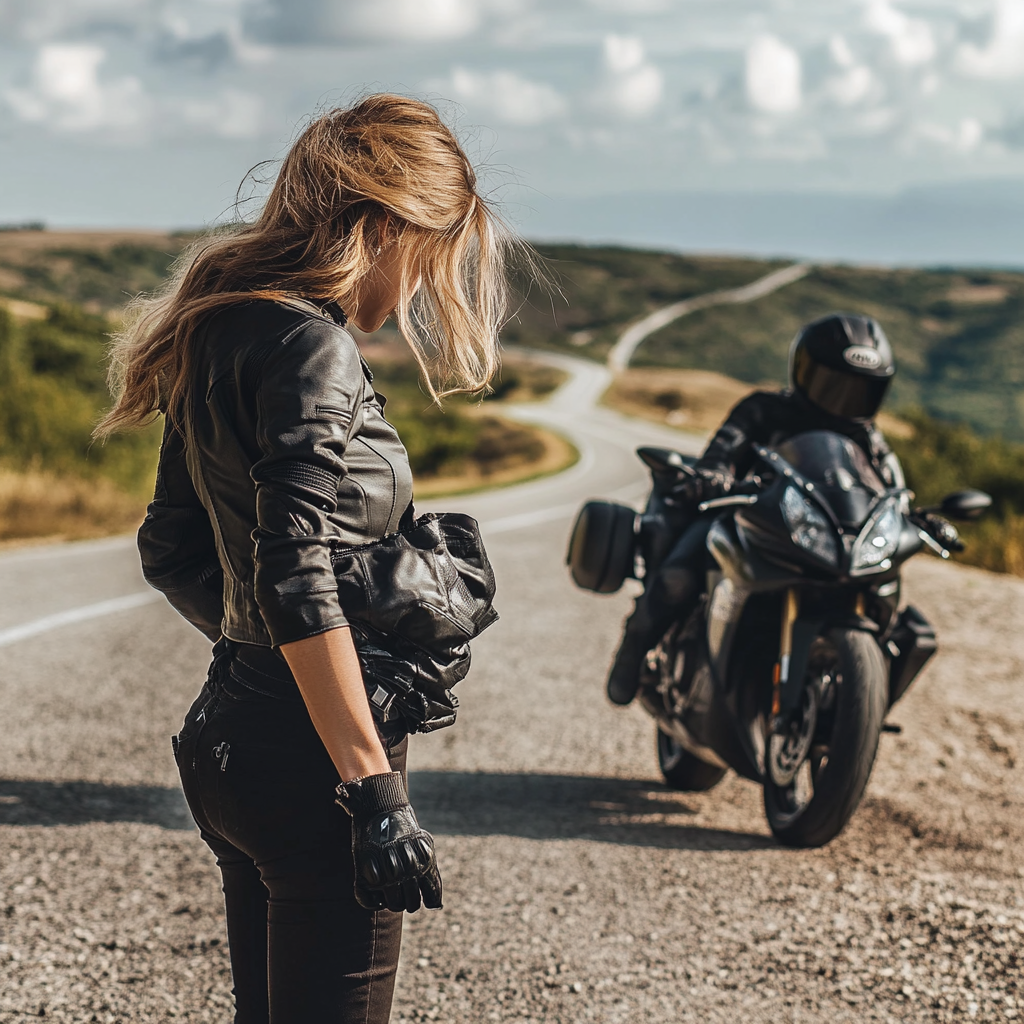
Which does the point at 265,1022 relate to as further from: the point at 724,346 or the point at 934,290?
the point at 934,290

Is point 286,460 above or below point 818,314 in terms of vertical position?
above

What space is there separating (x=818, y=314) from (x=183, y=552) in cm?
14505

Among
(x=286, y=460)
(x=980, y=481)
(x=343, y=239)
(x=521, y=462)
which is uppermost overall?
(x=343, y=239)

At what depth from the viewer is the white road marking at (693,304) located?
11556cm

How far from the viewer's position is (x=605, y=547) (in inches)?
202

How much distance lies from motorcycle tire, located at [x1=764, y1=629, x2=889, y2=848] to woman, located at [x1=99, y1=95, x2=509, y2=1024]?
2367mm

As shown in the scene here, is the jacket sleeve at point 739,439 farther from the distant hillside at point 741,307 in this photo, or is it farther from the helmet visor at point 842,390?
the distant hillside at point 741,307

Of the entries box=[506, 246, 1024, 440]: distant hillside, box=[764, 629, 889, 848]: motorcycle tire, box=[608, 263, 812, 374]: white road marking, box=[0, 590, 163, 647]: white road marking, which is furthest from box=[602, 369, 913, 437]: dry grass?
box=[764, 629, 889, 848]: motorcycle tire

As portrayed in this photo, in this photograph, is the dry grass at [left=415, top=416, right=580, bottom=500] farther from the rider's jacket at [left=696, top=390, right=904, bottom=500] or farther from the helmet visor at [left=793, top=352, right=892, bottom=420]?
the helmet visor at [left=793, top=352, right=892, bottom=420]

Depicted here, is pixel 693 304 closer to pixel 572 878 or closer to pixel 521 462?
pixel 521 462

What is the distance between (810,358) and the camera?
4969 millimetres

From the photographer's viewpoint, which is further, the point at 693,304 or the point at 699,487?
the point at 693,304

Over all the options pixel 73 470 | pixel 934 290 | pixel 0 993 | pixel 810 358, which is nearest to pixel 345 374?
pixel 0 993

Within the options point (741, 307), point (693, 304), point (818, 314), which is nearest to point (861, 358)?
point (741, 307)
